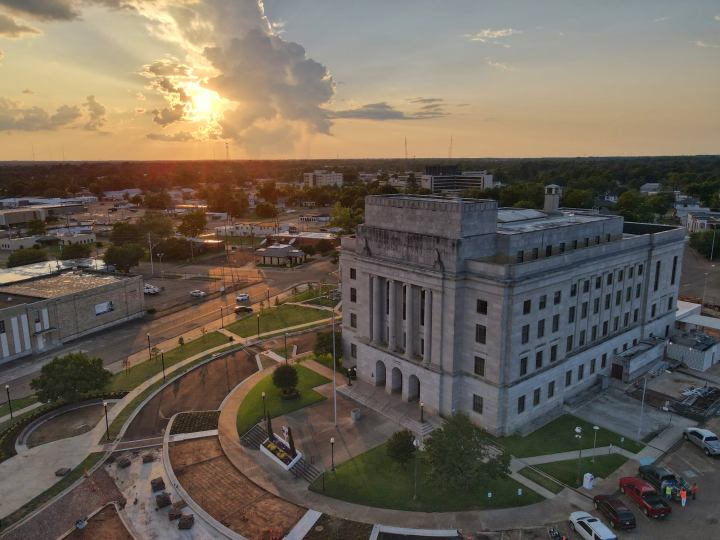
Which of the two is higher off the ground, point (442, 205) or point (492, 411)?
point (442, 205)

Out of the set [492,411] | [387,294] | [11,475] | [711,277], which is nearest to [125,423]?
[11,475]

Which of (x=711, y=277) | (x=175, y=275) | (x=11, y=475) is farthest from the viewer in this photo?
(x=175, y=275)

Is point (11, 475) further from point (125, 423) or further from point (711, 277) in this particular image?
point (711, 277)

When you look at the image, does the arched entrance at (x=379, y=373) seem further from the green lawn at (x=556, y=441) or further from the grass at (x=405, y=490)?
the green lawn at (x=556, y=441)

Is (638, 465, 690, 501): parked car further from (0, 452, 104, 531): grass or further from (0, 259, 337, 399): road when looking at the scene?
(0, 259, 337, 399): road

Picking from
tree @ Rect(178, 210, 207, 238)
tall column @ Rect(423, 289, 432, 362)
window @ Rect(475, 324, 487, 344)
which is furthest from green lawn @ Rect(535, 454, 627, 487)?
tree @ Rect(178, 210, 207, 238)
